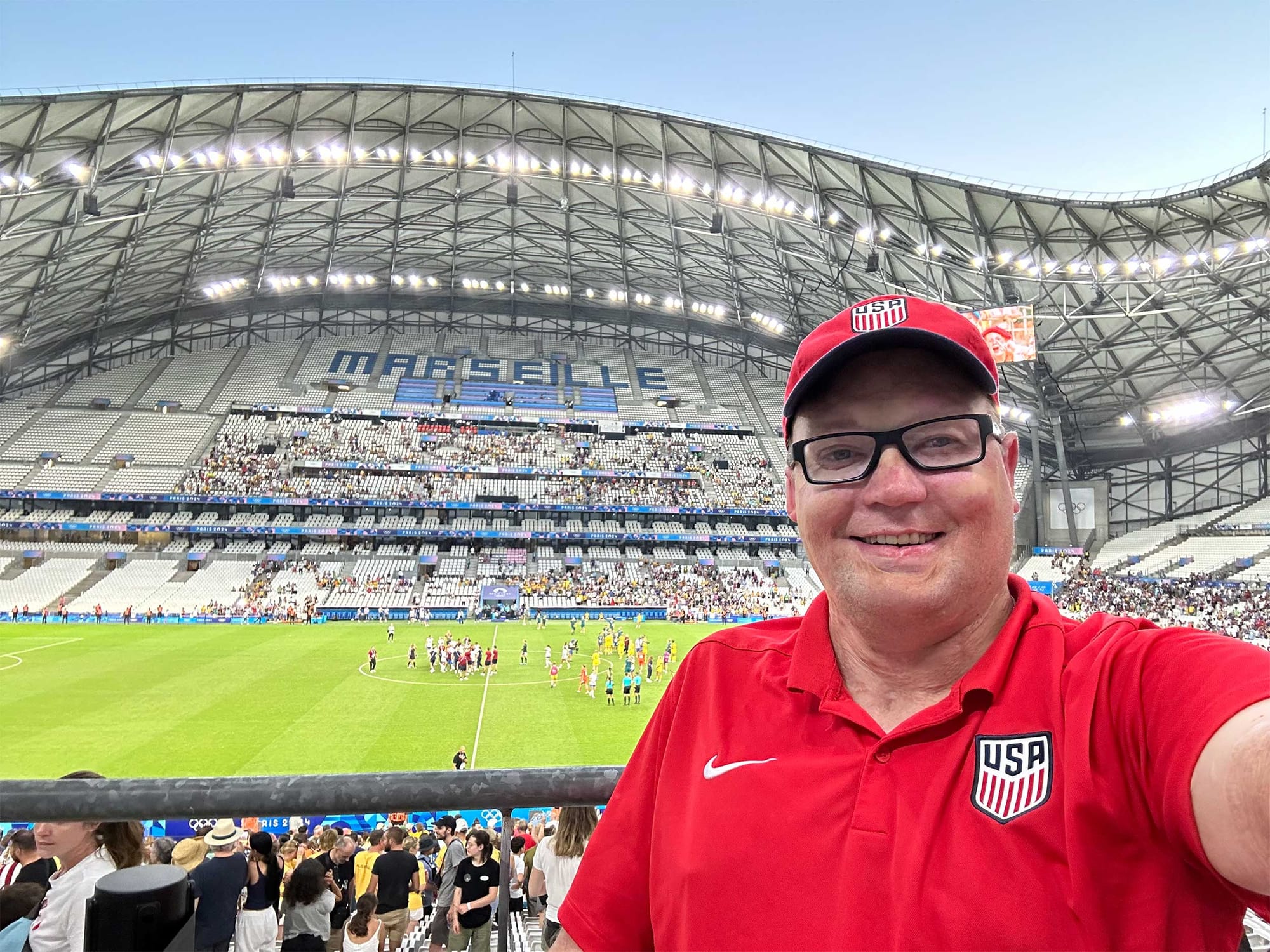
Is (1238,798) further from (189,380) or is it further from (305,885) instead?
(189,380)

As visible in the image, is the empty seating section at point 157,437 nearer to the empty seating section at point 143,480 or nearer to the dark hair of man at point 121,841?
the empty seating section at point 143,480

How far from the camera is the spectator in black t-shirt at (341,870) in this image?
6.73 m

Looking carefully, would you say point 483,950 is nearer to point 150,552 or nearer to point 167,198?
point 167,198

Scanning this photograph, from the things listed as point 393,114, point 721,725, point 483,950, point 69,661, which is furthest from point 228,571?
point 721,725

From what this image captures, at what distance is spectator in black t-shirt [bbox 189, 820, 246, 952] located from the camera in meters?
2.26

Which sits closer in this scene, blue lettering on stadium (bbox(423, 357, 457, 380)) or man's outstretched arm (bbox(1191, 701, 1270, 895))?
man's outstretched arm (bbox(1191, 701, 1270, 895))

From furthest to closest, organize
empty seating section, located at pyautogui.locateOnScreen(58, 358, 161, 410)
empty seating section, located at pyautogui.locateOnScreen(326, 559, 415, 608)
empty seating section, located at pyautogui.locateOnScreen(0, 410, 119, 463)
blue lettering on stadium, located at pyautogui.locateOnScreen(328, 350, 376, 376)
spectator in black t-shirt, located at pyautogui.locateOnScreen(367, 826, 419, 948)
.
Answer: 1. blue lettering on stadium, located at pyautogui.locateOnScreen(328, 350, 376, 376)
2. empty seating section, located at pyautogui.locateOnScreen(58, 358, 161, 410)
3. empty seating section, located at pyautogui.locateOnScreen(0, 410, 119, 463)
4. empty seating section, located at pyautogui.locateOnScreen(326, 559, 415, 608)
5. spectator in black t-shirt, located at pyautogui.locateOnScreen(367, 826, 419, 948)

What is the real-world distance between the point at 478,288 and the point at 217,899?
68.6m

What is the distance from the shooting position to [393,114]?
130 ft

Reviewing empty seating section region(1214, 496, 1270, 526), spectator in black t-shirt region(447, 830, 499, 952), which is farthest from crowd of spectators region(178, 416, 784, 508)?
spectator in black t-shirt region(447, 830, 499, 952)

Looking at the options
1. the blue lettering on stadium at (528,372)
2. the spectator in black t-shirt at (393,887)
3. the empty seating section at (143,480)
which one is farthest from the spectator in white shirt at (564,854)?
the blue lettering on stadium at (528,372)

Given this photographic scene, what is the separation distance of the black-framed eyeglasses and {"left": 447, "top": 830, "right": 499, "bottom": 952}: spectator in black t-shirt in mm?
5644

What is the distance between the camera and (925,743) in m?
1.57

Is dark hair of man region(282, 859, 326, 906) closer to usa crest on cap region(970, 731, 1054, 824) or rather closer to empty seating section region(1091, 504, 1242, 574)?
usa crest on cap region(970, 731, 1054, 824)
